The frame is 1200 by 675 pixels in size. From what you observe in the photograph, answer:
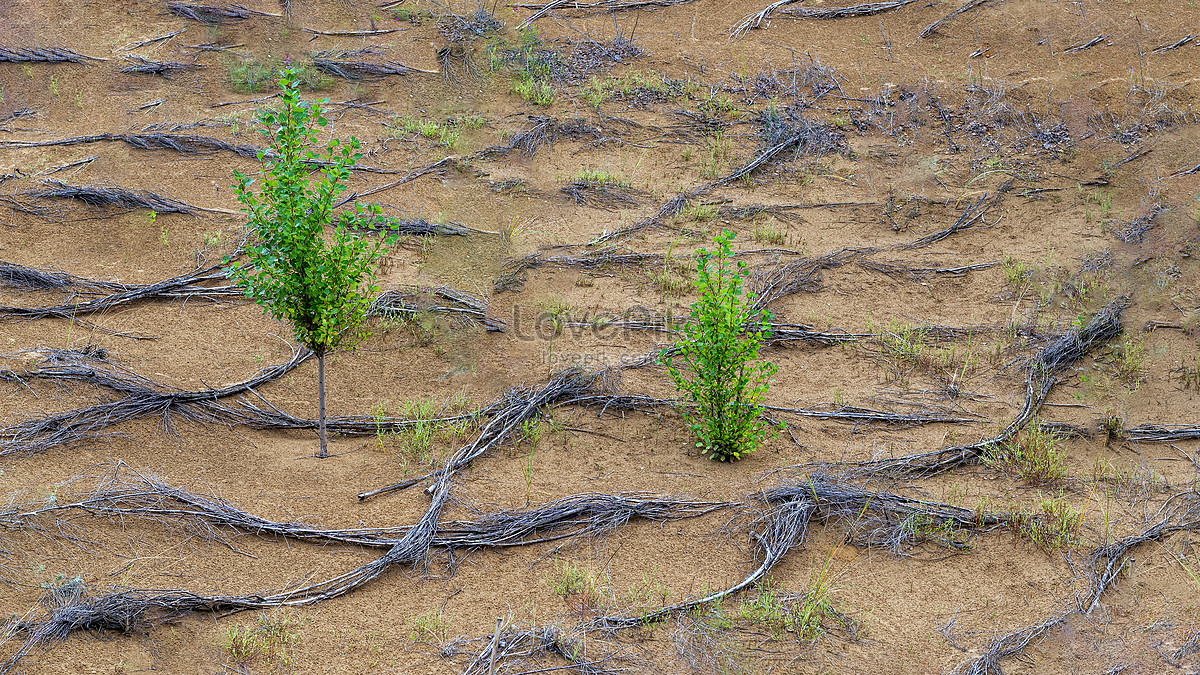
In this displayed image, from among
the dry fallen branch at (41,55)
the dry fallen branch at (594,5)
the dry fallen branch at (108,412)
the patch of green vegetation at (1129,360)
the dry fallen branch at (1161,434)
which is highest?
the dry fallen branch at (41,55)

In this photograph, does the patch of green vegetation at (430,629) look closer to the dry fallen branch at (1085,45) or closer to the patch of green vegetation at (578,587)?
the patch of green vegetation at (578,587)

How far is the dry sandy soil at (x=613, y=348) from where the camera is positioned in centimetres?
451

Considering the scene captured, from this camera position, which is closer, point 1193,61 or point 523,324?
point 523,324

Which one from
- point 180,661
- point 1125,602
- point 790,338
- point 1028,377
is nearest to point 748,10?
point 790,338

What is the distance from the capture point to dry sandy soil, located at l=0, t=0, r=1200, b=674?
451cm

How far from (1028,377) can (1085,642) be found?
7.60 ft

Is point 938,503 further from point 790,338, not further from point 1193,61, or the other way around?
point 1193,61

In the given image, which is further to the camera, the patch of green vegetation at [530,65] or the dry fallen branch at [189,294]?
the patch of green vegetation at [530,65]

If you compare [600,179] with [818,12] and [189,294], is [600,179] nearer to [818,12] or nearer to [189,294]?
[189,294]

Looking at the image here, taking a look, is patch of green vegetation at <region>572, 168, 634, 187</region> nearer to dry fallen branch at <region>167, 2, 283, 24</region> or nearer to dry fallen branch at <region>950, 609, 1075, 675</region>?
dry fallen branch at <region>167, 2, 283, 24</region>

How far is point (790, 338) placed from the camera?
6895 mm

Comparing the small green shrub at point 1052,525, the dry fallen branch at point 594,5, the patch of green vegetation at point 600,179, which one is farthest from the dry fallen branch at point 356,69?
the small green shrub at point 1052,525

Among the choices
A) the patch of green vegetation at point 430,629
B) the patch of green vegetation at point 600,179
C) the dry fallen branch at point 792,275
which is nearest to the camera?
the patch of green vegetation at point 430,629

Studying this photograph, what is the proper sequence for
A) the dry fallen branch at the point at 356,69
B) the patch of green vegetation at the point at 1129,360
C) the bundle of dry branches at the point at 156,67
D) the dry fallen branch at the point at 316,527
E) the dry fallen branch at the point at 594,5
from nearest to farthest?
the dry fallen branch at the point at 316,527
the patch of green vegetation at the point at 1129,360
the bundle of dry branches at the point at 156,67
the dry fallen branch at the point at 356,69
the dry fallen branch at the point at 594,5
